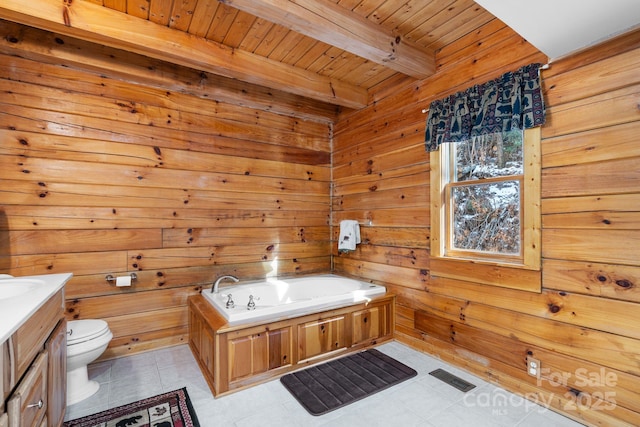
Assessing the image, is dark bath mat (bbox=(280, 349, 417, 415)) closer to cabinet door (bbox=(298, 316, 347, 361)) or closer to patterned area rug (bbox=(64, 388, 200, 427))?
cabinet door (bbox=(298, 316, 347, 361))

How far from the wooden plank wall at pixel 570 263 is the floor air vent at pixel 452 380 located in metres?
0.16

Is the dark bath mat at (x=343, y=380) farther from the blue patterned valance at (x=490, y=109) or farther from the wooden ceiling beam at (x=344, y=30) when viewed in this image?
the wooden ceiling beam at (x=344, y=30)

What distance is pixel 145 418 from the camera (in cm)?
190

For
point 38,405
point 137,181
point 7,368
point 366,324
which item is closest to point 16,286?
point 38,405

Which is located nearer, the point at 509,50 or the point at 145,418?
the point at 145,418

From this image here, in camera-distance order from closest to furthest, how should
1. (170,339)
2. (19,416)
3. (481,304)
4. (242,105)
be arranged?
(19,416) → (481,304) → (170,339) → (242,105)

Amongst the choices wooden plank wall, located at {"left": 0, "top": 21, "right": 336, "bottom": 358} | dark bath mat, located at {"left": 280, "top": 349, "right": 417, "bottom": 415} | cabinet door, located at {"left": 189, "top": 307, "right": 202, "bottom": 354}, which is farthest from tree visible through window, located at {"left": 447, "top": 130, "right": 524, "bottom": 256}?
cabinet door, located at {"left": 189, "top": 307, "right": 202, "bottom": 354}

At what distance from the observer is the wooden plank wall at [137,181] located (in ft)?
7.98

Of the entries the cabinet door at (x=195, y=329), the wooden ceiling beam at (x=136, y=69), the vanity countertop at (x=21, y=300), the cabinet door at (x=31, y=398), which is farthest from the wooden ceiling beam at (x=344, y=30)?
the cabinet door at (x=195, y=329)

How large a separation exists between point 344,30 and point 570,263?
2066 millimetres

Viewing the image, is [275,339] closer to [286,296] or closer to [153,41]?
[286,296]

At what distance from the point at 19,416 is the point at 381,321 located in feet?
8.26

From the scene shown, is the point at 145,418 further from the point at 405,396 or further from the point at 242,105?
the point at 242,105

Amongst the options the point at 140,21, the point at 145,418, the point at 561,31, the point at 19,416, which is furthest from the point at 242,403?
the point at 561,31
